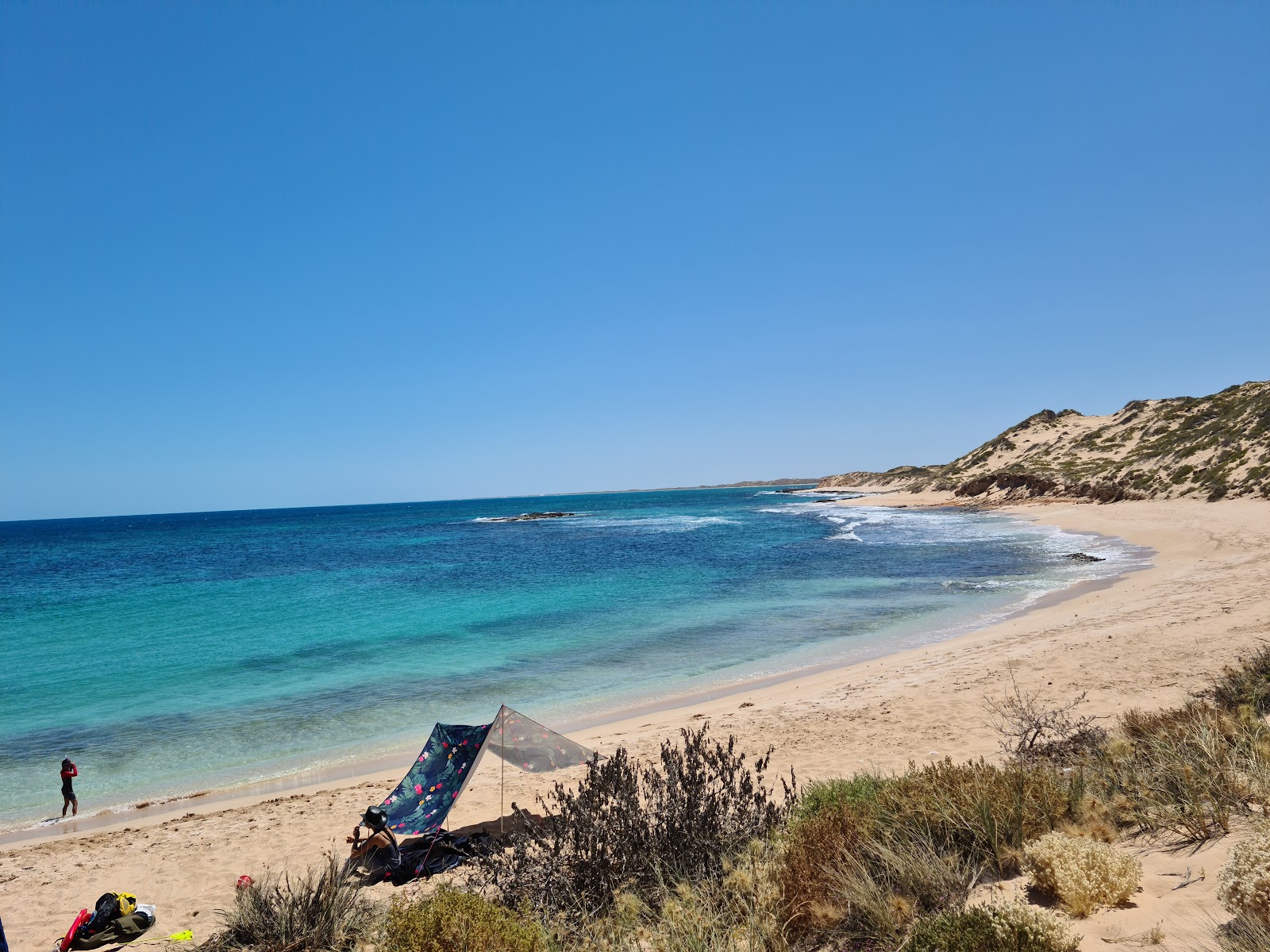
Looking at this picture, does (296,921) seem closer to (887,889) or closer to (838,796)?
(887,889)

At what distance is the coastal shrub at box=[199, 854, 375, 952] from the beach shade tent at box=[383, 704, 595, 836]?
2.49 metres

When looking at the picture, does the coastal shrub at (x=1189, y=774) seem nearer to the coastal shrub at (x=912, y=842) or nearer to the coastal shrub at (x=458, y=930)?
the coastal shrub at (x=912, y=842)

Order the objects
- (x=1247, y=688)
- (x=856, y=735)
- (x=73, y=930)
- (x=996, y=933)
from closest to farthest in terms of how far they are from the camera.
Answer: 1. (x=996, y=933)
2. (x=73, y=930)
3. (x=1247, y=688)
4. (x=856, y=735)

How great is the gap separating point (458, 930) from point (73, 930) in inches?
196

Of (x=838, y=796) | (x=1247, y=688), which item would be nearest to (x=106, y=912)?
(x=838, y=796)

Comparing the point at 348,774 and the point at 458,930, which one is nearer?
the point at 458,930

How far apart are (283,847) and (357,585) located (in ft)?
91.4

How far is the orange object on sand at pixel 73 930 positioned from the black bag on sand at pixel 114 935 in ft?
0.17

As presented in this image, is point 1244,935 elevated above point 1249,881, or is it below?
below

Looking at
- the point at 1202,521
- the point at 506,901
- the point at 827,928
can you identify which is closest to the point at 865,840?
the point at 827,928

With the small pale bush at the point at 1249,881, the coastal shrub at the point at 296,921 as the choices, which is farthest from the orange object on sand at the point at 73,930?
the small pale bush at the point at 1249,881

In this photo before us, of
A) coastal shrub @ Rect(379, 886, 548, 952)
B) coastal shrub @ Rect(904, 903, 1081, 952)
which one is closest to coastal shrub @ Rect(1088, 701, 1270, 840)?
coastal shrub @ Rect(904, 903, 1081, 952)

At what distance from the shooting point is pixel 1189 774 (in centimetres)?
514

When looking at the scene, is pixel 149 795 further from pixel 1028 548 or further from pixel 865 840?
pixel 1028 548
